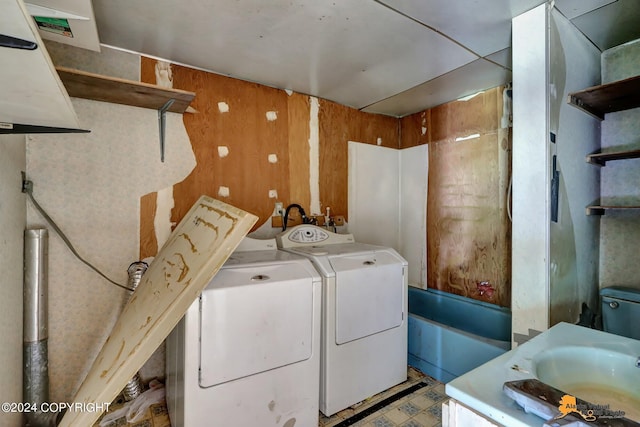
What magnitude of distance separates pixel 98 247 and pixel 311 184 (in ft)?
5.50

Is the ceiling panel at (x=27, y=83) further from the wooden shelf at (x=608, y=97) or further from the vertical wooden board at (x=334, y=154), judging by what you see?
the wooden shelf at (x=608, y=97)

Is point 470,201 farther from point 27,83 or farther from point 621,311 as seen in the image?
point 27,83

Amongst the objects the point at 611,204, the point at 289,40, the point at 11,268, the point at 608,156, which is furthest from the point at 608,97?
the point at 11,268

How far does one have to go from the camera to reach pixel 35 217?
1.76 meters

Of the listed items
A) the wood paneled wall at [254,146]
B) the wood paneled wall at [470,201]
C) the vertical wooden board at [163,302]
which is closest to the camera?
the vertical wooden board at [163,302]

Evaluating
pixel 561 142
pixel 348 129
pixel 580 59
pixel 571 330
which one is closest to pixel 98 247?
pixel 348 129

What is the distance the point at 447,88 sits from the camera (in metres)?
2.60

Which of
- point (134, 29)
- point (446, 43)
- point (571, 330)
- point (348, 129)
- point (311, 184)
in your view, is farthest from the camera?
point (348, 129)

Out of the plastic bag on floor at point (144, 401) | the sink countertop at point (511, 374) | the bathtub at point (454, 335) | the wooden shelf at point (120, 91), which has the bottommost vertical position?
the plastic bag on floor at point (144, 401)

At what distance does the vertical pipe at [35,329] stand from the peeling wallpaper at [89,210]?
0.40ft

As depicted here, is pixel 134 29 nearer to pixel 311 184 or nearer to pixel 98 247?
pixel 98 247

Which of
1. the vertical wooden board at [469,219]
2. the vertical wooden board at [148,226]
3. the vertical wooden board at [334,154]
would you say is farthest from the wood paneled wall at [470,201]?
the vertical wooden board at [148,226]

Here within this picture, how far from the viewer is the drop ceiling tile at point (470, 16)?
153 cm

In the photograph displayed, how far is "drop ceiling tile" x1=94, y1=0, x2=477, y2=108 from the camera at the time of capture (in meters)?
1.58
